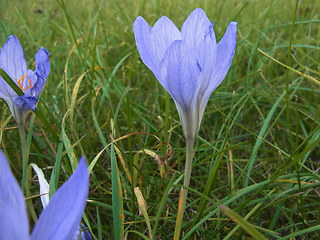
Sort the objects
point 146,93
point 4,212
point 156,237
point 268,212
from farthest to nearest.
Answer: point 146,93 → point 268,212 → point 156,237 → point 4,212

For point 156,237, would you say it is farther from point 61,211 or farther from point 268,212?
point 61,211

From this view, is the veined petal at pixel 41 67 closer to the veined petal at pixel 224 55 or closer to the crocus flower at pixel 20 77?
the crocus flower at pixel 20 77

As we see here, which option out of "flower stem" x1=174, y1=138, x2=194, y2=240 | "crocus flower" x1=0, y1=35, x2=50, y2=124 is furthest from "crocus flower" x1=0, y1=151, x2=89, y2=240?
"crocus flower" x1=0, y1=35, x2=50, y2=124

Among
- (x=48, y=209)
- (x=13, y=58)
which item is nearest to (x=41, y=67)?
(x=13, y=58)

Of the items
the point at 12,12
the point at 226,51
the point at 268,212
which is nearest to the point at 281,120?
the point at 268,212

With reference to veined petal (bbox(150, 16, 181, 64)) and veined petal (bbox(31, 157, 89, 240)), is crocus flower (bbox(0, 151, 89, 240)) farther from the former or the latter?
veined petal (bbox(150, 16, 181, 64))

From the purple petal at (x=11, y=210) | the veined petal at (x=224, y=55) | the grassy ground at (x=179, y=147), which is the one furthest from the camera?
the grassy ground at (x=179, y=147)

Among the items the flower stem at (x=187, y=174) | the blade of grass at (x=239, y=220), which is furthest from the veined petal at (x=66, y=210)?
the flower stem at (x=187, y=174)
